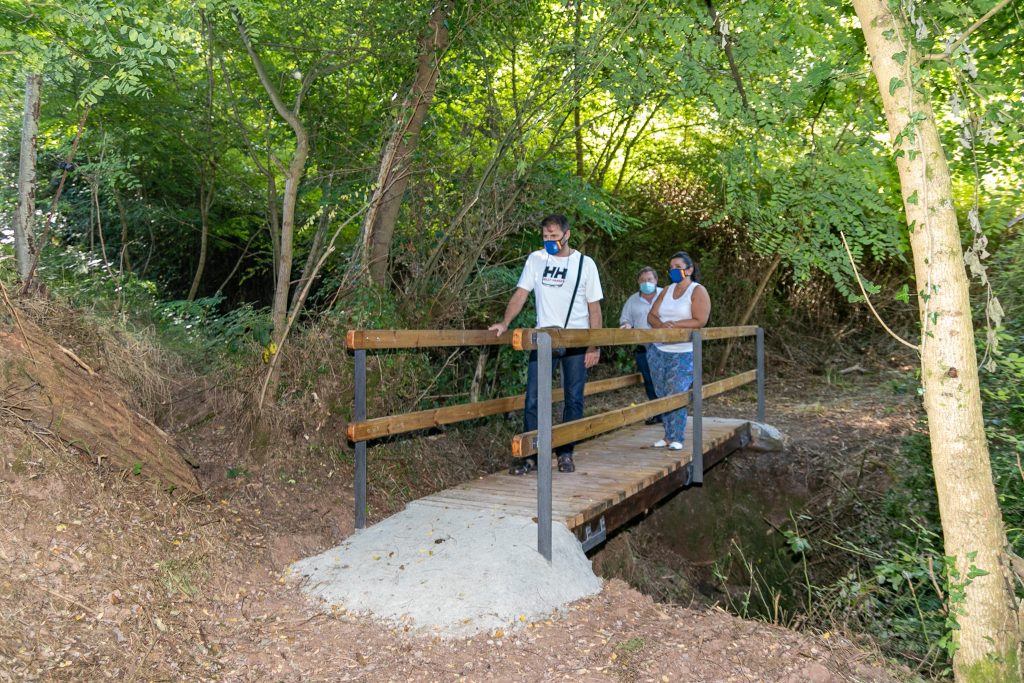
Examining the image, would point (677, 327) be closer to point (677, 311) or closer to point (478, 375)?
point (677, 311)

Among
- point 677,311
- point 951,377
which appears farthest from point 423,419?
point 951,377

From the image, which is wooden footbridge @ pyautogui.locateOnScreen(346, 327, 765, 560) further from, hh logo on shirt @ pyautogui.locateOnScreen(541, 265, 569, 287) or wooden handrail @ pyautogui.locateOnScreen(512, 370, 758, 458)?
hh logo on shirt @ pyautogui.locateOnScreen(541, 265, 569, 287)

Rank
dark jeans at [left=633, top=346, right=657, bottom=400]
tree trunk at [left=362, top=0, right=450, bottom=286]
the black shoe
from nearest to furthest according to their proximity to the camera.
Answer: the black shoe < tree trunk at [left=362, top=0, right=450, bottom=286] < dark jeans at [left=633, top=346, right=657, bottom=400]

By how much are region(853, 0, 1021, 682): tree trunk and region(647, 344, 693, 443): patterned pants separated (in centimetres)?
321

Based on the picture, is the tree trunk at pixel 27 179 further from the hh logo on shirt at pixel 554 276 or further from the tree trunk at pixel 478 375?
the tree trunk at pixel 478 375

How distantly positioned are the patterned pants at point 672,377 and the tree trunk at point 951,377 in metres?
3.21

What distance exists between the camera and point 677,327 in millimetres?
6414

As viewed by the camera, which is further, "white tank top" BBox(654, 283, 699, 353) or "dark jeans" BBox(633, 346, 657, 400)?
"dark jeans" BBox(633, 346, 657, 400)

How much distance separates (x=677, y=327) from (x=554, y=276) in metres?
1.62

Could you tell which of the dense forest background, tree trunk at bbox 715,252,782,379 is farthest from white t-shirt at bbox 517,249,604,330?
tree trunk at bbox 715,252,782,379

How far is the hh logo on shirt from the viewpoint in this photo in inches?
207

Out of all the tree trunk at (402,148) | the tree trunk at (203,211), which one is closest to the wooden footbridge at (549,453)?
the tree trunk at (402,148)

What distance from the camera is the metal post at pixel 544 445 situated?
4164 mm

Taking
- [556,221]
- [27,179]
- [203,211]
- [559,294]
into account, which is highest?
[203,211]
